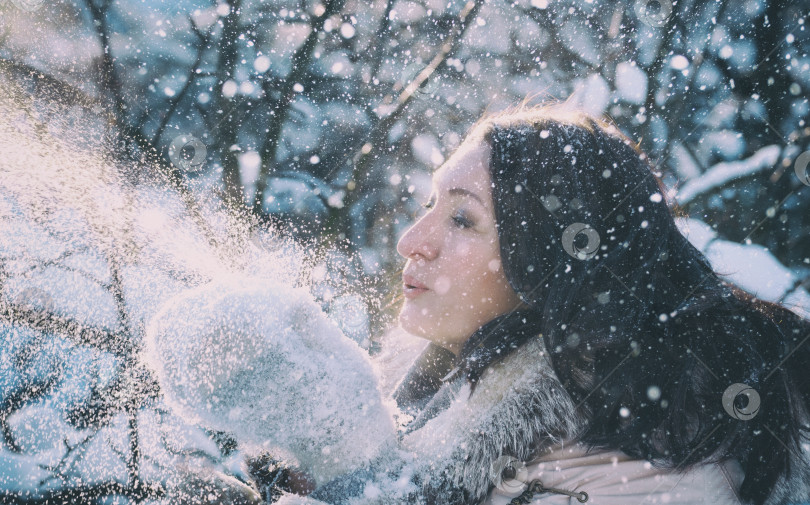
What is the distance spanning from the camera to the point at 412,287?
1762 mm

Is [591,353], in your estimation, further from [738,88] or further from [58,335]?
[58,335]

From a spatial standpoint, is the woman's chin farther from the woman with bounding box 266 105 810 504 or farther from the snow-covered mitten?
the snow-covered mitten

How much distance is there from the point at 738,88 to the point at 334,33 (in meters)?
4.18

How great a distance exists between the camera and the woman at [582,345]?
124 cm

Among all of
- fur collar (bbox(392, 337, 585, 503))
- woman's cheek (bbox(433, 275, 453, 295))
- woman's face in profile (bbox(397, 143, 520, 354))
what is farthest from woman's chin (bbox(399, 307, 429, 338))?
fur collar (bbox(392, 337, 585, 503))

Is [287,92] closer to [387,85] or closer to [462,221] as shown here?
[387,85]

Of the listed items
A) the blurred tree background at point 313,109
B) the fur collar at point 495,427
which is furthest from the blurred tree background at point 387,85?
the fur collar at point 495,427

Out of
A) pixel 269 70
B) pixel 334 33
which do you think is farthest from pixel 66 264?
pixel 334 33

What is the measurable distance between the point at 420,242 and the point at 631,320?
0.80 meters

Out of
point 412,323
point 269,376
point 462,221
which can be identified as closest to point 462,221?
point 462,221

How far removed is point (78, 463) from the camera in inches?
175

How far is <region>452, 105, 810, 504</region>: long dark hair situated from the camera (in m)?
1.28

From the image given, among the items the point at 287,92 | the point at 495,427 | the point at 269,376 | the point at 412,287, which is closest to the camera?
the point at 269,376

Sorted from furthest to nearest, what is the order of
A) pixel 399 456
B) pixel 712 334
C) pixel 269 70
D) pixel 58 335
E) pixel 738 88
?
pixel 269 70, pixel 58 335, pixel 738 88, pixel 712 334, pixel 399 456
